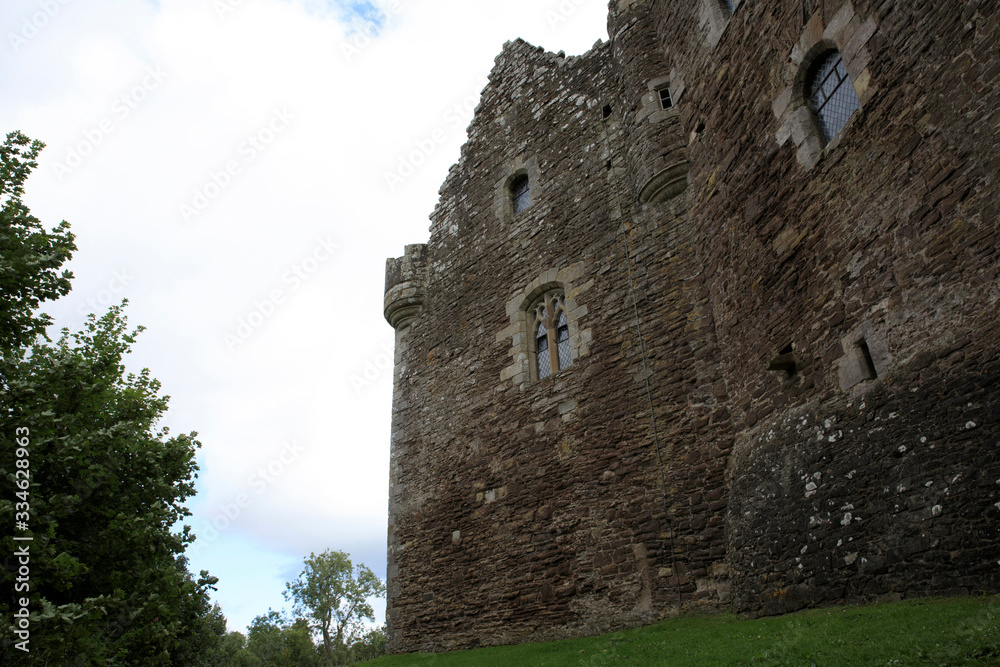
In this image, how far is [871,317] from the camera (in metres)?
6.08

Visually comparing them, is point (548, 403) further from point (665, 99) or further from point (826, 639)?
point (826, 639)

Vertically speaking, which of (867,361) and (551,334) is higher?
(551,334)

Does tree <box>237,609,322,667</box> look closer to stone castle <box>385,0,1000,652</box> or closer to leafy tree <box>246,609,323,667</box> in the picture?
leafy tree <box>246,609,323,667</box>

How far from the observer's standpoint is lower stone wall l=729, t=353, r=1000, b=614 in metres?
4.84

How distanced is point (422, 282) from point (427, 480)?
4.63 metres

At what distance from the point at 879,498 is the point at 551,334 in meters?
6.59

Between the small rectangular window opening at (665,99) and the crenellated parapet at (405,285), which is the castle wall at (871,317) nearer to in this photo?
the small rectangular window opening at (665,99)

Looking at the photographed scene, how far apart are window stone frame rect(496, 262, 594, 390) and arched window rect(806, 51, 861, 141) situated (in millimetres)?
4499

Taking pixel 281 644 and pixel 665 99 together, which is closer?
pixel 665 99

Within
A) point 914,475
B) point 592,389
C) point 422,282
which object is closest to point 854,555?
point 914,475

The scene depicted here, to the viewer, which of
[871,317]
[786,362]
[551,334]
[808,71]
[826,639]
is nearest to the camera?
[826,639]

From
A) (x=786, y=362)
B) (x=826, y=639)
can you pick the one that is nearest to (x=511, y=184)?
(x=786, y=362)

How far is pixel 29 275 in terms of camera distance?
24.6ft

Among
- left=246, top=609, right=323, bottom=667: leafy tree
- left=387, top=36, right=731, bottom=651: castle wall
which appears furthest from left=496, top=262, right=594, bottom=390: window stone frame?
left=246, top=609, right=323, bottom=667: leafy tree
